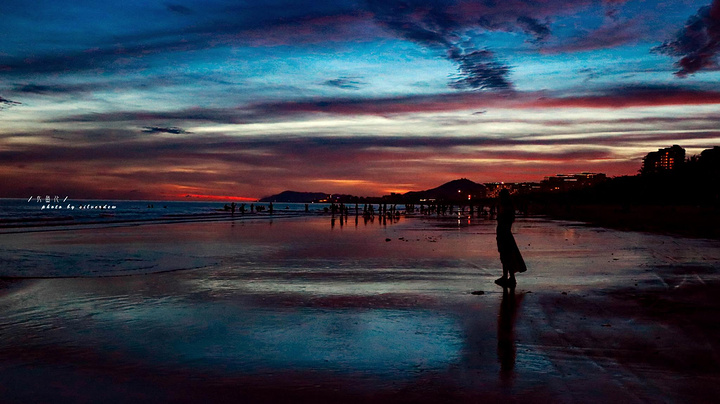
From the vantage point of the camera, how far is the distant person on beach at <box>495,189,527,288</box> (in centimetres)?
1189

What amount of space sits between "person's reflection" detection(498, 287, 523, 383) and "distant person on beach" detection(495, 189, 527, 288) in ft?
1.71

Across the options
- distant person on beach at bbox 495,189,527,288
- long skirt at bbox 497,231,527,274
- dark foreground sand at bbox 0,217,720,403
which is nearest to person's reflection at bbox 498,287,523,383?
dark foreground sand at bbox 0,217,720,403

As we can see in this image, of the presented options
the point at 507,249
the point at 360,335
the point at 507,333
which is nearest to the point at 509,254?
the point at 507,249

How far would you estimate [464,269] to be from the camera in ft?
49.5

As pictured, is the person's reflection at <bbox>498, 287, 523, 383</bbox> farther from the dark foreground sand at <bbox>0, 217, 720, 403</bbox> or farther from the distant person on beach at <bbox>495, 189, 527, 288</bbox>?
the distant person on beach at <bbox>495, 189, 527, 288</bbox>

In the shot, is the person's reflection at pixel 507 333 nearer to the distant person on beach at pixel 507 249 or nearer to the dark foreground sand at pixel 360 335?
the dark foreground sand at pixel 360 335

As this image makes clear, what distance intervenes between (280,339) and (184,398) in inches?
87.6

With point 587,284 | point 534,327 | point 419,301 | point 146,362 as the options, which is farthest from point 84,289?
point 587,284

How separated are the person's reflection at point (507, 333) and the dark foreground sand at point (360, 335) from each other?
0.03m

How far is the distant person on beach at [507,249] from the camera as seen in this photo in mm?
11887

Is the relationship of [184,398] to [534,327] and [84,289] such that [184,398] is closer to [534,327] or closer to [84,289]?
[534,327]

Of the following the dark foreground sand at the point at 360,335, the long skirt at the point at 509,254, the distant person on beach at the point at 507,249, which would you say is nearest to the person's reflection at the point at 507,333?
the dark foreground sand at the point at 360,335

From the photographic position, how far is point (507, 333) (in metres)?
7.78

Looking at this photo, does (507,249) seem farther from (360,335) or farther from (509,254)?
(360,335)
